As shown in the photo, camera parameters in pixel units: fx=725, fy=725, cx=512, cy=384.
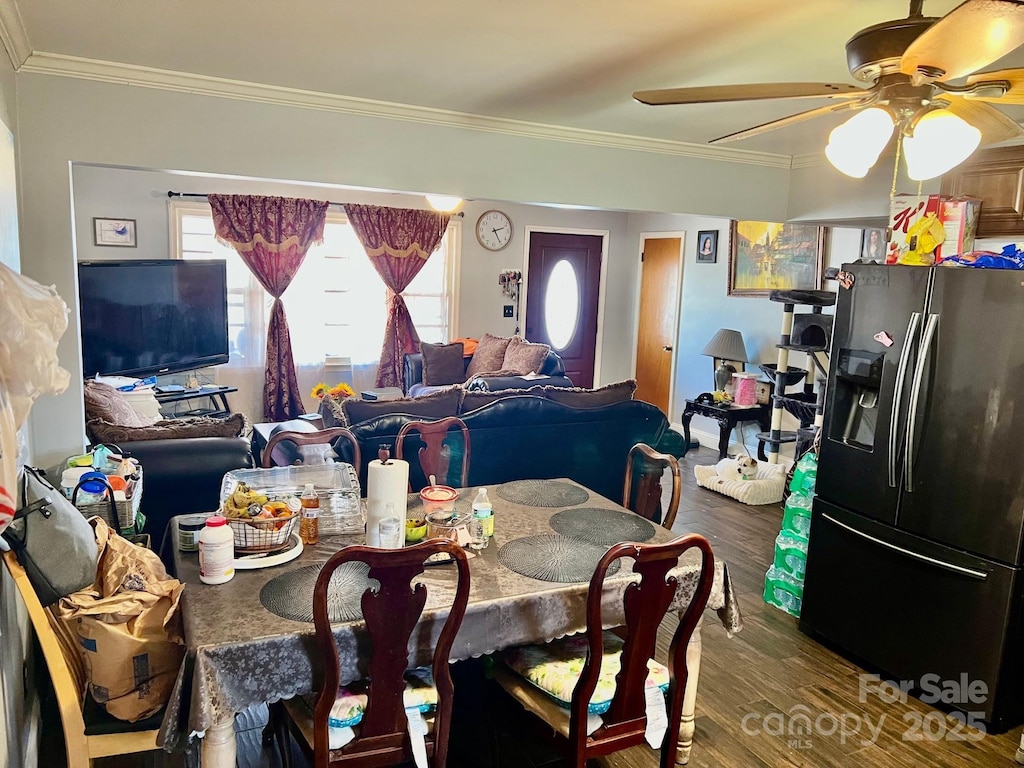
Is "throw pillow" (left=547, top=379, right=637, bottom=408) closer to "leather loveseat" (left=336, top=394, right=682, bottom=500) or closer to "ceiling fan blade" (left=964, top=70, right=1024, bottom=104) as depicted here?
"leather loveseat" (left=336, top=394, right=682, bottom=500)

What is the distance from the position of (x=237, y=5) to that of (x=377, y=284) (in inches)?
199

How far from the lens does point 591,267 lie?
8.20 meters

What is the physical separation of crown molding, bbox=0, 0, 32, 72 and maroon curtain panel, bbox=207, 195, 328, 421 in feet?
12.1

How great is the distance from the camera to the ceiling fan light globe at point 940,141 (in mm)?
1870

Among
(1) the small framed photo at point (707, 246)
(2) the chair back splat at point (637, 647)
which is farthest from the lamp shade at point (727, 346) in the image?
(2) the chair back splat at point (637, 647)

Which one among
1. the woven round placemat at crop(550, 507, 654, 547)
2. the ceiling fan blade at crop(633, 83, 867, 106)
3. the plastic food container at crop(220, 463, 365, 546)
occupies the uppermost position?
the ceiling fan blade at crop(633, 83, 867, 106)

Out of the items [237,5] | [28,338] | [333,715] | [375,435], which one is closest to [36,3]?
[237,5]

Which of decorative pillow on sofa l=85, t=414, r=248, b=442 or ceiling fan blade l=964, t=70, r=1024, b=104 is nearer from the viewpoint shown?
ceiling fan blade l=964, t=70, r=1024, b=104

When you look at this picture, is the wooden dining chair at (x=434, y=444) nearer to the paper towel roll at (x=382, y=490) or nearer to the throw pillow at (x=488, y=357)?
the paper towel roll at (x=382, y=490)

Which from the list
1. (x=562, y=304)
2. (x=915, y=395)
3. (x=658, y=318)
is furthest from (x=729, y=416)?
(x=915, y=395)

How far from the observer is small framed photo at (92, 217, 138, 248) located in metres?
5.94

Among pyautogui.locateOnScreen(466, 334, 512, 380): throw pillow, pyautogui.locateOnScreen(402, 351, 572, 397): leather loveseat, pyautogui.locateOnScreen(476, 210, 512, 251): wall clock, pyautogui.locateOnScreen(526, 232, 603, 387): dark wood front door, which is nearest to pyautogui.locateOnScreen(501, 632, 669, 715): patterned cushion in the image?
pyautogui.locateOnScreen(402, 351, 572, 397): leather loveseat

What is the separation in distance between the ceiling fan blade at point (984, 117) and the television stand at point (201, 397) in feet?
16.6

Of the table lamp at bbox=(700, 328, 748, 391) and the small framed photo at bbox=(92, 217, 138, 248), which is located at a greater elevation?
the small framed photo at bbox=(92, 217, 138, 248)
